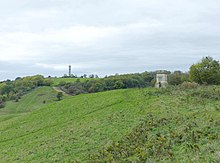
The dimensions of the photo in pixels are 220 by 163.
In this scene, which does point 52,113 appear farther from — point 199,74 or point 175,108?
point 199,74

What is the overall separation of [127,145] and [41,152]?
6192 millimetres

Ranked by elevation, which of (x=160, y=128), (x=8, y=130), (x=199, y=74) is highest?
(x=199, y=74)

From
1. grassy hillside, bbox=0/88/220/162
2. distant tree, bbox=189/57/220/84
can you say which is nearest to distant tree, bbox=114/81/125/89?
distant tree, bbox=189/57/220/84

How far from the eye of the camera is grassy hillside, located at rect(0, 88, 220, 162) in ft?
37.8

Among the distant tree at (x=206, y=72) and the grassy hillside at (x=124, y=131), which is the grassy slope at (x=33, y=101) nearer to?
the distant tree at (x=206, y=72)

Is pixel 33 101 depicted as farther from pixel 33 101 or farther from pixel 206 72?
pixel 206 72

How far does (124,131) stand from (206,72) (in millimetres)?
30381

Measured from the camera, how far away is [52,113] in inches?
1255

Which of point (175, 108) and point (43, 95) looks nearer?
point (175, 108)

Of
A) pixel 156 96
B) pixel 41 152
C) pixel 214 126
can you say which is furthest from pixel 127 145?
pixel 156 96

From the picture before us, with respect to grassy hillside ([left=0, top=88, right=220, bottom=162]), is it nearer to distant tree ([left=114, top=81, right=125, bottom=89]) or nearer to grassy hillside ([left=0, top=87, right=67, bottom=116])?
distant tree ([left=114, top=81, right=125, bottom=89])

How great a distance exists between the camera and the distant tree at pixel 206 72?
44044mm

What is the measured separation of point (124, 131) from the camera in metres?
18.0

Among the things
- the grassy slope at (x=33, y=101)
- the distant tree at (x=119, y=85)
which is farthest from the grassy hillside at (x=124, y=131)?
the grassy slope at (x=33, y=101)
